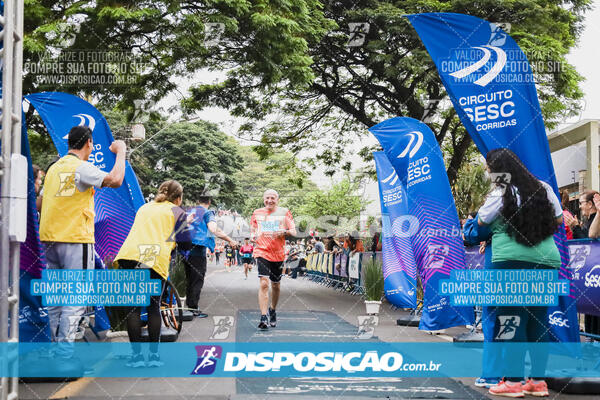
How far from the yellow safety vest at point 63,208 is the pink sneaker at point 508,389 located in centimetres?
351

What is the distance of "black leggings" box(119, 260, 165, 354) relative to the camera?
18.6ft

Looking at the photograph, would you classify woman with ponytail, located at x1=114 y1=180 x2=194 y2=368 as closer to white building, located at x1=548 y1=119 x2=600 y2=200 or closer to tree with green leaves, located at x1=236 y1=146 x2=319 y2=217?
white building, located at x1=548 y1=119 x2=600 y2=200

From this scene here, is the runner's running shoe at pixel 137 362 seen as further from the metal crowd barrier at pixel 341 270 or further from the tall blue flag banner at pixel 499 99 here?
the metal crowd barrier at pixel 341 270

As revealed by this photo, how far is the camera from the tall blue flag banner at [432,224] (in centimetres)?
800

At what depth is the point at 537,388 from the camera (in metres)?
4.98

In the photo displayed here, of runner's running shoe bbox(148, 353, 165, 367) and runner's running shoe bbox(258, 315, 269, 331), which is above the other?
runner's running shoe bbox(148, 353, 165, 367)

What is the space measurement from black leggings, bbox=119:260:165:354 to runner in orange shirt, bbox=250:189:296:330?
3.01m

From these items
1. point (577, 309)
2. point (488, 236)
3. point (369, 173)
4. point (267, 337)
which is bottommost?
point (267, 337)

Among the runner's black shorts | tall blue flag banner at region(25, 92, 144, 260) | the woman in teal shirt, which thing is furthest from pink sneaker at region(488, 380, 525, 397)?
tall blue flag banner at region(25, 92, 144, 260)

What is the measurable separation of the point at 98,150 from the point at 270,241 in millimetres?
2530

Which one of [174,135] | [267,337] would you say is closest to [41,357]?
[267,337]

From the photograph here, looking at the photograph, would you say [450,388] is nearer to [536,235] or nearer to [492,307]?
[492,307]

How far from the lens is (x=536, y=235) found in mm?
4930

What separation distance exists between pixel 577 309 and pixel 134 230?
4235 mm
